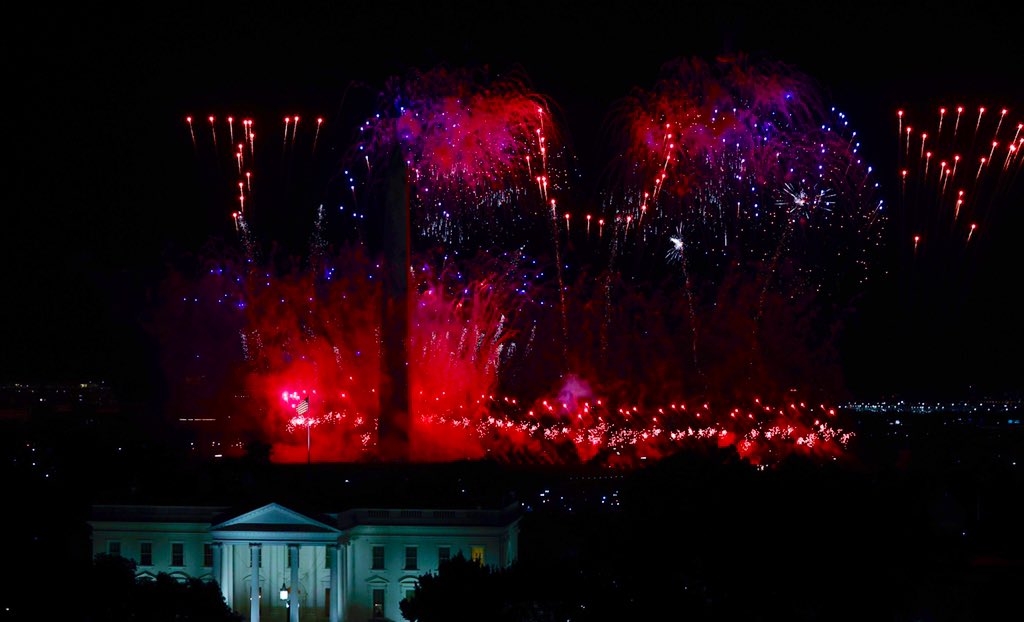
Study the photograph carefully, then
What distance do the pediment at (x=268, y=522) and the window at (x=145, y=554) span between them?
322 centimetres

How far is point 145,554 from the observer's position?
56250 mm

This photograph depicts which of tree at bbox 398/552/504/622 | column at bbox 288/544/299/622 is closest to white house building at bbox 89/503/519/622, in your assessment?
column at bbox 288/544/299/622

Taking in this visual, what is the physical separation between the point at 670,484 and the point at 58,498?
1239 inches

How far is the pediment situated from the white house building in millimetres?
36

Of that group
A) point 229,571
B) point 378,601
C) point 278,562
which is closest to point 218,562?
point 229,571

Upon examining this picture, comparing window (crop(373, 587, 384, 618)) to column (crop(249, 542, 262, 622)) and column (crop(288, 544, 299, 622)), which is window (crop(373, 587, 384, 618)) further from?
column (crop(249, 542, 262, 622))

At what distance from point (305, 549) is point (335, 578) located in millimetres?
2513

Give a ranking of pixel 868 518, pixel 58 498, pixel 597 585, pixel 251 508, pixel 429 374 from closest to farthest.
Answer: pixel 597 585, pixel 868 518, pixel 251 508, pixel 58 498, pixel 429 374

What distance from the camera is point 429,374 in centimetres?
7412

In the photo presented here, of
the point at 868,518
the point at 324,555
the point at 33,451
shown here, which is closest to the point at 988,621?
the point at 868,518

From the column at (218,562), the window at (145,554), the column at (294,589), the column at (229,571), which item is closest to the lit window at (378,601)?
the column at (294,589)

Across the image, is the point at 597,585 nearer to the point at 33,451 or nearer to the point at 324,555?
the point at 324,555

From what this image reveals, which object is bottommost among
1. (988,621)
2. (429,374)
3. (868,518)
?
(988,621)

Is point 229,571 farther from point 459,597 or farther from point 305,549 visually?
point 459,597
